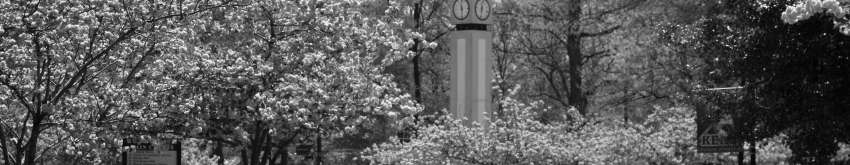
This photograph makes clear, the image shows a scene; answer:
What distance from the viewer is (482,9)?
92.0 ft

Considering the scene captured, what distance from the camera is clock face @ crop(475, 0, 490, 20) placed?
1097 inches

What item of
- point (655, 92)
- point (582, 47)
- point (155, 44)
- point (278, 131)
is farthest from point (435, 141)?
point (582, 47)

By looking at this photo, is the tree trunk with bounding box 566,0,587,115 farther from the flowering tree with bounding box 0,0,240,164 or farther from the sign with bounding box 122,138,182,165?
the flowering tree with bounding box 0,0,240,164

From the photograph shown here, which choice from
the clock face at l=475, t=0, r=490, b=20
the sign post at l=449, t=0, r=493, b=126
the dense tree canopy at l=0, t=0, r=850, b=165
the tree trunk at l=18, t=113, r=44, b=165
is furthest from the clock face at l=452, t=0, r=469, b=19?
the tree trunk at l=18, t=113, r=44, b=165

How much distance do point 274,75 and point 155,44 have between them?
2.59 m

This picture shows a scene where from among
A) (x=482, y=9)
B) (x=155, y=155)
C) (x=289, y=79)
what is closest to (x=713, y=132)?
(x=289, y=79)

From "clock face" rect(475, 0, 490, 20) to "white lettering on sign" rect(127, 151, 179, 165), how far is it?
43.7ft

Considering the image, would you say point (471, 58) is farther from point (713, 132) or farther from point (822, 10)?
point (822, 10)

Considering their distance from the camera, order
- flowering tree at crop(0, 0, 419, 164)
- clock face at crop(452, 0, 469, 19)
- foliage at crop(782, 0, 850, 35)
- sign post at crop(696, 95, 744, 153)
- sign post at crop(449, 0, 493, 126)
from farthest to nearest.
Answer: sign post at crop(449, 0, 493, 126)
clock face at crop(452, 0, 469, 19)
sign post at crop(696, 95, 744, 153)
flowering tree at crop(0, 0, 419, 164)
foliage at crop(782, 0, 850, 35)

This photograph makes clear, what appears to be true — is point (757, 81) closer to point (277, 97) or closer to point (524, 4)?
point (277, 97)

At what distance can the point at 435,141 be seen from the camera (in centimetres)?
2062

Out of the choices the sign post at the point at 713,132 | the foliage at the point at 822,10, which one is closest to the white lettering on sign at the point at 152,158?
the sign post at the point at 713,132

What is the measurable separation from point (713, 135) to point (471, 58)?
10145 millimetres

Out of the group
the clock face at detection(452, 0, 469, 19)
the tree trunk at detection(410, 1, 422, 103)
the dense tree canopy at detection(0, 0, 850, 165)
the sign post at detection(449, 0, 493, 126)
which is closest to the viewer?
the dense tree canopy at detection(0, 0, 850, 165)
